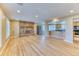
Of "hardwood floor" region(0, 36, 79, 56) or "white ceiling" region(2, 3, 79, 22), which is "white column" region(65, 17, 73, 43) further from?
"white ceiling" region(2, 3, 79, 22)

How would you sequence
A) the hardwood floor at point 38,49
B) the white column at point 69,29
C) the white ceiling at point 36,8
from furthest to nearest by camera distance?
the white column at point 69,29, the hardwood floor at point 38,49, the white ceiling at point 36,8

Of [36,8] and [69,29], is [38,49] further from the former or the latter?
[69,29]

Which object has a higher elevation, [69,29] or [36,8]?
[36,8]

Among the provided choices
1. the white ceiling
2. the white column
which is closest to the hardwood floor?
the white column

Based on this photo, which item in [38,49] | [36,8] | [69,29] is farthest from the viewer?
[69,29]

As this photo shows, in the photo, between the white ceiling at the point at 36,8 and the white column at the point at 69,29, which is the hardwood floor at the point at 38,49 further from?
the white ceiling at the point at 36,8

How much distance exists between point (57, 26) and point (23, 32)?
198cm

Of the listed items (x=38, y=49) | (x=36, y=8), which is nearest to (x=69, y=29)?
(x=38, y=49)

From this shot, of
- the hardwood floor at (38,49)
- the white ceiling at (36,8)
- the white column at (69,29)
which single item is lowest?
the hardwood floor at (38,49)

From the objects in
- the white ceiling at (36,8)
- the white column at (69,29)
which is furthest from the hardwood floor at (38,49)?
the white ceiling at (36,8)

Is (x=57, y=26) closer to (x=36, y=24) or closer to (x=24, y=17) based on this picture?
(x=36, y=24)

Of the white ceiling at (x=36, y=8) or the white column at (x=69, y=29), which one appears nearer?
the white ceiling at (x=36, y=8)

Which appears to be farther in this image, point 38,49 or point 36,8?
point 38,49

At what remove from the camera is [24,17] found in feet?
19.0
